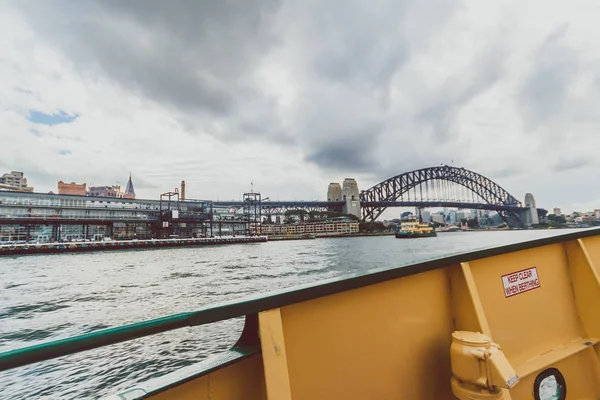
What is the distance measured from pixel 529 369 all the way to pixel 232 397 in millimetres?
2094

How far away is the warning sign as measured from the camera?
2.30m

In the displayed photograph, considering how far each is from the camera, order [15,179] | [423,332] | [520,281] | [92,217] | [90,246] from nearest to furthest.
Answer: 1. [423,332]
2. [520,281]
3. [90,246]
4. [92,217]
5. [15,179]

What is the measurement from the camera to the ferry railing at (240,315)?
0.85 m

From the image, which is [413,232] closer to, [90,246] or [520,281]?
[90,246]

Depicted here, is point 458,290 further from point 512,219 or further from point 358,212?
point 512,219

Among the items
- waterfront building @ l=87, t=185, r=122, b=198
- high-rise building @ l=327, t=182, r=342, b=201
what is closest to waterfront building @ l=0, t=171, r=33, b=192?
waterfront building @ l=87, t=185, r=122, b=198

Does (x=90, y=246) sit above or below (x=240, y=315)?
above

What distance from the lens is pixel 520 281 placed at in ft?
7.82

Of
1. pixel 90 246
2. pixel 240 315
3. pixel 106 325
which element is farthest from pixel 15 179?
pixel 240 315

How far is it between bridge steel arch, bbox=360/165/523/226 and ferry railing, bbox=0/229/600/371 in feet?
312

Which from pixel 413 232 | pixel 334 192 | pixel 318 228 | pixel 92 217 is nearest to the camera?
pixel 92 217

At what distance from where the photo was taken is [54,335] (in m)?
6.82

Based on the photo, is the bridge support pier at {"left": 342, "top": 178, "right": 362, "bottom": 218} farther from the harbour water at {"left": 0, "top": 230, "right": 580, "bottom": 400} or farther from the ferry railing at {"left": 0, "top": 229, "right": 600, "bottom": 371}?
the ferry railing at {"left": 0, "top": 229, "right": 600, "bottom": 371}

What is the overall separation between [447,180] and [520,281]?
110 metres
